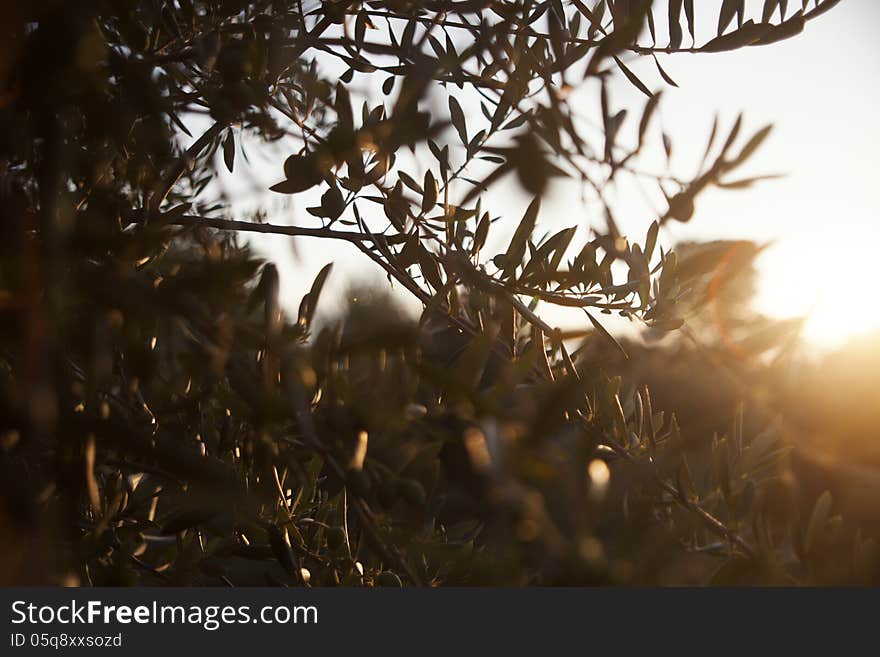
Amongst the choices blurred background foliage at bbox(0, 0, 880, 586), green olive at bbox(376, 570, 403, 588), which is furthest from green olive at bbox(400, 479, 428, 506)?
green olive at bbox(376, 570, 403, 588)

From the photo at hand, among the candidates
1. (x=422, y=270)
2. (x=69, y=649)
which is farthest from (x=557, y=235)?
(x=69, y=649)

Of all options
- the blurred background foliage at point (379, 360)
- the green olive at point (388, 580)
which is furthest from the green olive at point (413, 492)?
the green olive at point (388, 580)

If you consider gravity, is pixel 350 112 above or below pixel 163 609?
above

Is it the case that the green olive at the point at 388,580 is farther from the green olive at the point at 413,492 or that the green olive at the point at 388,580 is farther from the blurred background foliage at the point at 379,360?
the green olive at the point at 413,492

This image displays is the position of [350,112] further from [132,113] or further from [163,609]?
[163,609]

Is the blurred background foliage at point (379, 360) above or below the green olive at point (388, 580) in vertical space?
above

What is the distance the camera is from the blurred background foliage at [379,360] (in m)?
0.57

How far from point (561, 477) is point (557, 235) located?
1.98ft

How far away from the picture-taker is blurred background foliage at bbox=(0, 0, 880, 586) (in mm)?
566

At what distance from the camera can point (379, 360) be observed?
619 mm

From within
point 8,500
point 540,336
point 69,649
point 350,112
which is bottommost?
point 69,649

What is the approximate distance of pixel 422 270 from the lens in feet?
3.49

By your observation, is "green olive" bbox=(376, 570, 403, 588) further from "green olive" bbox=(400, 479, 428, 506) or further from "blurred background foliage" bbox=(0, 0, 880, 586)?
"green olive" bbox=(400, 479, 428, 506)

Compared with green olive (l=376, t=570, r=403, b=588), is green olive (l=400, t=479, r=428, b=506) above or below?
above
